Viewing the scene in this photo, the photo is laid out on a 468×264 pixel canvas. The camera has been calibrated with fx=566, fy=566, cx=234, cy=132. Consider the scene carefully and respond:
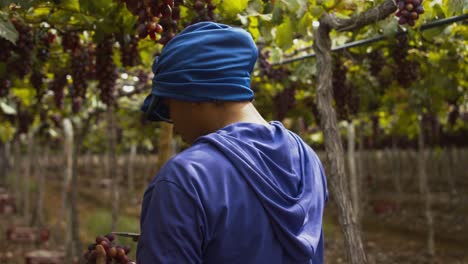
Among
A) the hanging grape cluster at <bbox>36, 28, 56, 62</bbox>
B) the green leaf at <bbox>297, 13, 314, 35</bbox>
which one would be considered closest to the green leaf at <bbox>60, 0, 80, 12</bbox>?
the hanging grape cluster at <bbox>36, 28, 56, 62</bbox>

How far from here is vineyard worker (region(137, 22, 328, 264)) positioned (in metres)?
1.50

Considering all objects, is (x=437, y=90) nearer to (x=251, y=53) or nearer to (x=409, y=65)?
(x=409, y=65)

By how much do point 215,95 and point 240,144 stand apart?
0.56ft

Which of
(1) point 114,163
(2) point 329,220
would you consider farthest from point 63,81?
(2) point 329,220

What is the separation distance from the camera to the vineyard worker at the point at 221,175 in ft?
4.91

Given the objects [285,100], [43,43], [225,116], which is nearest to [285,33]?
[43,43]

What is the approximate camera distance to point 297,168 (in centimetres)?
177

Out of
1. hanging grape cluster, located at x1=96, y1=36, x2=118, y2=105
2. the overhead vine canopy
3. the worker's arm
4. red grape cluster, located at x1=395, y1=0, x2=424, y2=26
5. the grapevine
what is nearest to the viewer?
the worker's arm

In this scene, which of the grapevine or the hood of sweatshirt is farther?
the grapevine

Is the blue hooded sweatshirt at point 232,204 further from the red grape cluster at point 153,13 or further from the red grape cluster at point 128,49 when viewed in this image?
the red grape cluster at point 128,49

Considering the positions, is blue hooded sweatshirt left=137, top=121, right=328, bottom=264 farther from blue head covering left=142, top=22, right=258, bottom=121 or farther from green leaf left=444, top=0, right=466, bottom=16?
green leaf left=444, top=0, right=466, bottom=16

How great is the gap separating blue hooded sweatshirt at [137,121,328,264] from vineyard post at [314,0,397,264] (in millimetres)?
1605

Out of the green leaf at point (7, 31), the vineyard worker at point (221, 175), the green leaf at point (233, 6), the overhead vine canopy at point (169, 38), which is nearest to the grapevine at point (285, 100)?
the overhead vine canopy at point (169, 38)

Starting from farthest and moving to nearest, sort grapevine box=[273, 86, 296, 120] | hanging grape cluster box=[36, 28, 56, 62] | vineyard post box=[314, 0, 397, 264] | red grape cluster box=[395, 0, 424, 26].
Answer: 1. grapevine box=[273, 86, 296, 120]
2. hanging grape cluster box=[36, 28, 56, 62]
3. vineyard post box=[314, 0, 397, 264]
4. red grape cluster box=[395, 0, 424, 26]
